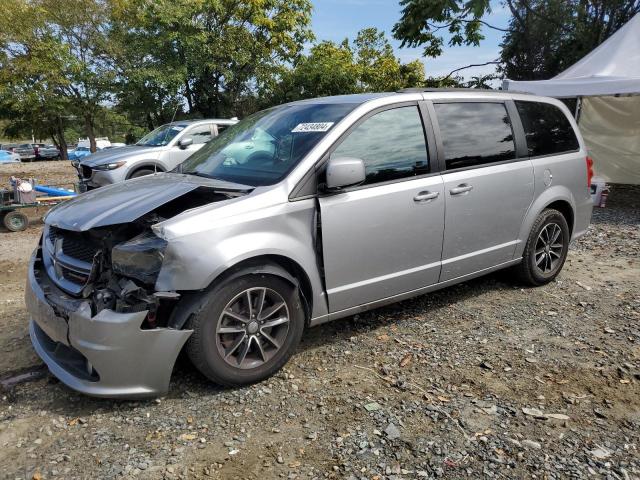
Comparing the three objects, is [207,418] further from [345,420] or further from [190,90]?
[190,90]

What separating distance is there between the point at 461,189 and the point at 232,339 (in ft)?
6.90

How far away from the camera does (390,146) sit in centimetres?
357

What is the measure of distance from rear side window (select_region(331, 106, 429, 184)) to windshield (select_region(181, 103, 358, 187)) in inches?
7.4

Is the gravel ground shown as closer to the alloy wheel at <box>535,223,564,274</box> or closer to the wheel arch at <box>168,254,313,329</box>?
the wheel arch at <box>168,254,313,329</box>

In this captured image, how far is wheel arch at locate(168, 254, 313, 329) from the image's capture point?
2.77 metres

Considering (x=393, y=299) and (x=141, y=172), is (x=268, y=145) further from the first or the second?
(x=141, y=172)

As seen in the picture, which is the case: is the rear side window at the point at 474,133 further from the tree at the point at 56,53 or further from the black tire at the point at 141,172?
the tree at the point at 56,53

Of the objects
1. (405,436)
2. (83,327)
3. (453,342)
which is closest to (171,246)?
(83,327)

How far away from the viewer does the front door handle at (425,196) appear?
3.59 m

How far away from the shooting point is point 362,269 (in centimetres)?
341

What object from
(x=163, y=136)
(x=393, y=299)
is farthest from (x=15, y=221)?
(x=393, y=299)

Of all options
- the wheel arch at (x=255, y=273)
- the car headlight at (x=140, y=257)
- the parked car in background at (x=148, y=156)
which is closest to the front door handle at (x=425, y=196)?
the wheel arch at (x=255, y=273)

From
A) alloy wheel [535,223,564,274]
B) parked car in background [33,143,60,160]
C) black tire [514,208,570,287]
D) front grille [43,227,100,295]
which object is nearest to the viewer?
front grille [43,227,100,295]

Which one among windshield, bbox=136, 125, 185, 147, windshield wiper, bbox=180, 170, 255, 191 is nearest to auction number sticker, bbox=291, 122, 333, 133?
windshield wiper, bbox=180, 170, 255, 191
